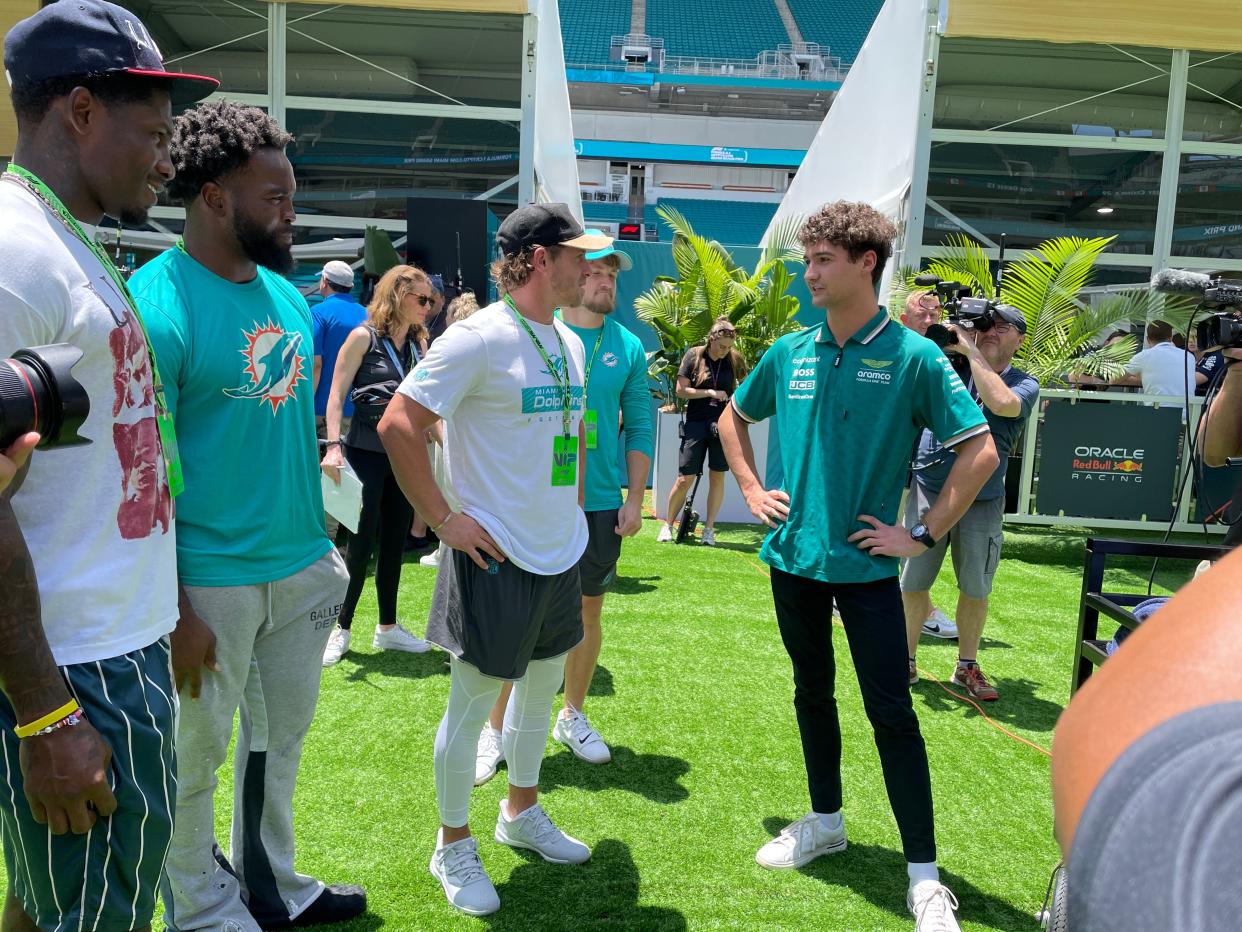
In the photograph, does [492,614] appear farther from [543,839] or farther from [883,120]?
[883,120]

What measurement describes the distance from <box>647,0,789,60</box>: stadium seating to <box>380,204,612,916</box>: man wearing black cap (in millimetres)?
39696

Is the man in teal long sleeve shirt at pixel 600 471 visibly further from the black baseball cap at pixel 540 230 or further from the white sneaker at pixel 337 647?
the white sneaker at pixel 337 647

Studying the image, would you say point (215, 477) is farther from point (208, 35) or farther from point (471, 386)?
point (208, 35)

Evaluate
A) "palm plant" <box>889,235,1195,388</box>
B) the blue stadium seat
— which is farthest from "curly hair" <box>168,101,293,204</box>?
the blue stadium seat

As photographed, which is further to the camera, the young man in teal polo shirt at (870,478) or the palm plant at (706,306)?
the palm plant at (706,306)

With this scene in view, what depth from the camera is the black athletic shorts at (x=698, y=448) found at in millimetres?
8352

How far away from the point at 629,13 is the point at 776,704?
140 feet

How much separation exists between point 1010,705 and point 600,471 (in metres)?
2.52

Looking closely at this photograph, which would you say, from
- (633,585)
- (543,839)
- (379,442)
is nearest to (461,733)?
(543,839)

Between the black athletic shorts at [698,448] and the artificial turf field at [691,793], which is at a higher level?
the black athletic shorts at [698,448]

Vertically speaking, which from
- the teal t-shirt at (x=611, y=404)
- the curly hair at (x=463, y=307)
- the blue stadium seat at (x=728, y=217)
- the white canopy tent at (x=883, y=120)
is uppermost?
the blue stadium seat at (x=728, y=217)

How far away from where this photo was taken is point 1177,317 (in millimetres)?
9188

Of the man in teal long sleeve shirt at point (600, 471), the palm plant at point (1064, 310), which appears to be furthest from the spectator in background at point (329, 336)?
the palm plant at point (1064, 310)

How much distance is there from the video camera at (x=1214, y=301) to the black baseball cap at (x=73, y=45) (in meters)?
2.70
